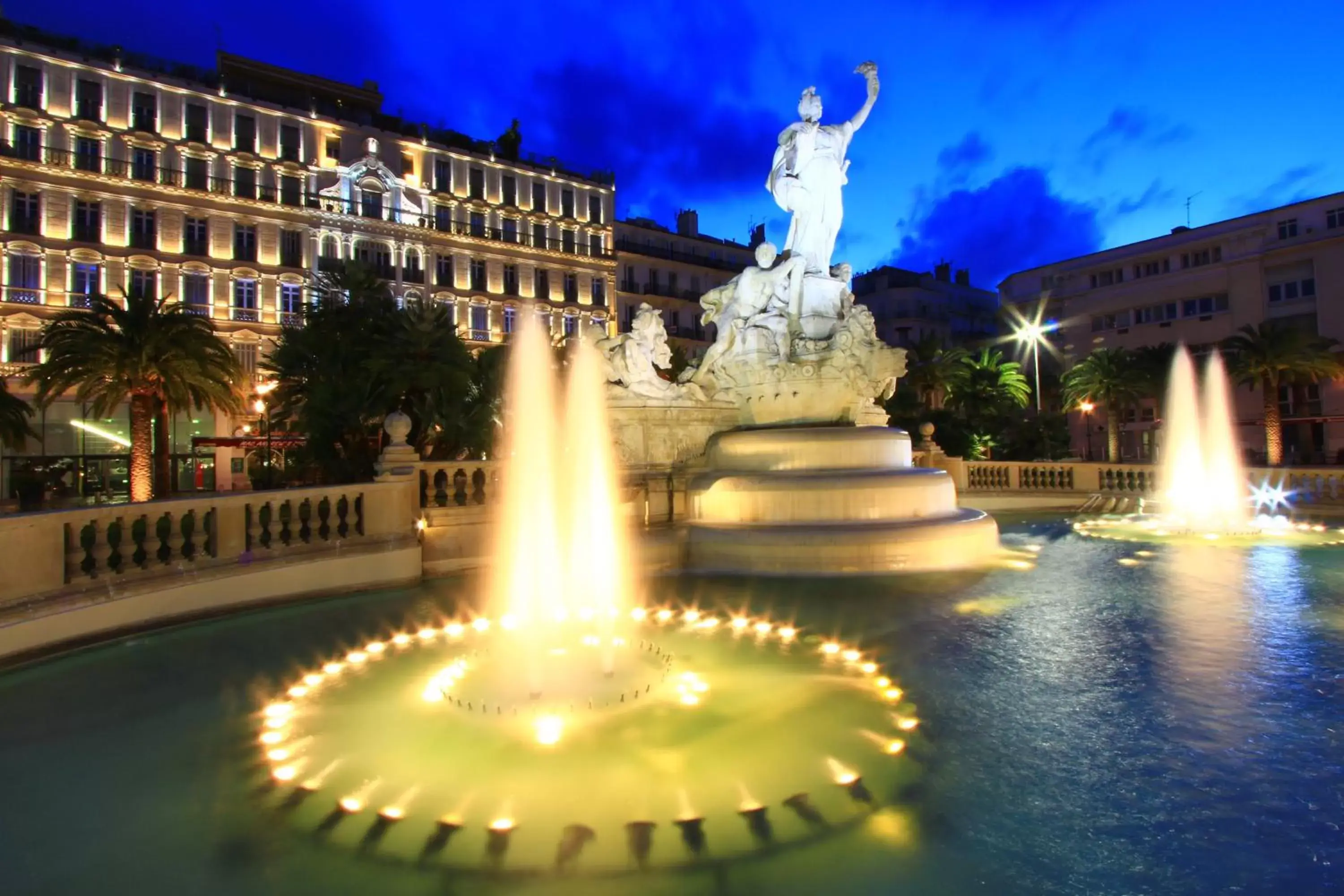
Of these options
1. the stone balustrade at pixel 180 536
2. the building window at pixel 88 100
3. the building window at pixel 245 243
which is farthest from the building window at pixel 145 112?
the stone balustrade at pixel 180 536

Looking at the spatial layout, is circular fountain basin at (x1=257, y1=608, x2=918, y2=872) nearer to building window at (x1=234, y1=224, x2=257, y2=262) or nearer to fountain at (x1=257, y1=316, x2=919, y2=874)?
fountain at (x1=257, y1=316, x2=919, y2=874)

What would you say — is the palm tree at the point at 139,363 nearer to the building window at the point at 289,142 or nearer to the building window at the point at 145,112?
the building window at the point at 145,112

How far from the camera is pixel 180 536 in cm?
795

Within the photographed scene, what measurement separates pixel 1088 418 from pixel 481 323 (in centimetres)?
4155

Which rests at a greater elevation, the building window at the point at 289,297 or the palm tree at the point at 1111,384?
the building window at the point at 289,297

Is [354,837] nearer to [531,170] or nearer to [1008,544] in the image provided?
[1008,544]

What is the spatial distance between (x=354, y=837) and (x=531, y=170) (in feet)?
190

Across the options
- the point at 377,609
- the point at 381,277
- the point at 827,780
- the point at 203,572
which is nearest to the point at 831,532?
the point at 377,609

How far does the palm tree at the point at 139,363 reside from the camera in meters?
19.6

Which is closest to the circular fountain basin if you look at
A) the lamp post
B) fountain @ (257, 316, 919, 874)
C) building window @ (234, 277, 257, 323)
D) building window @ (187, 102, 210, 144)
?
fountain @ (257, 316, 919, 874)

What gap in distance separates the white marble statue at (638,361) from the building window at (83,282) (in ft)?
130

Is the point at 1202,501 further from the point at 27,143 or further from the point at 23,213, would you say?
the point at 27,143

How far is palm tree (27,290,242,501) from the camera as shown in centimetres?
1962

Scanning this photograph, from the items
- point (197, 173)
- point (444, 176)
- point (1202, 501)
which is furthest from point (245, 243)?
point (1202, 501)
